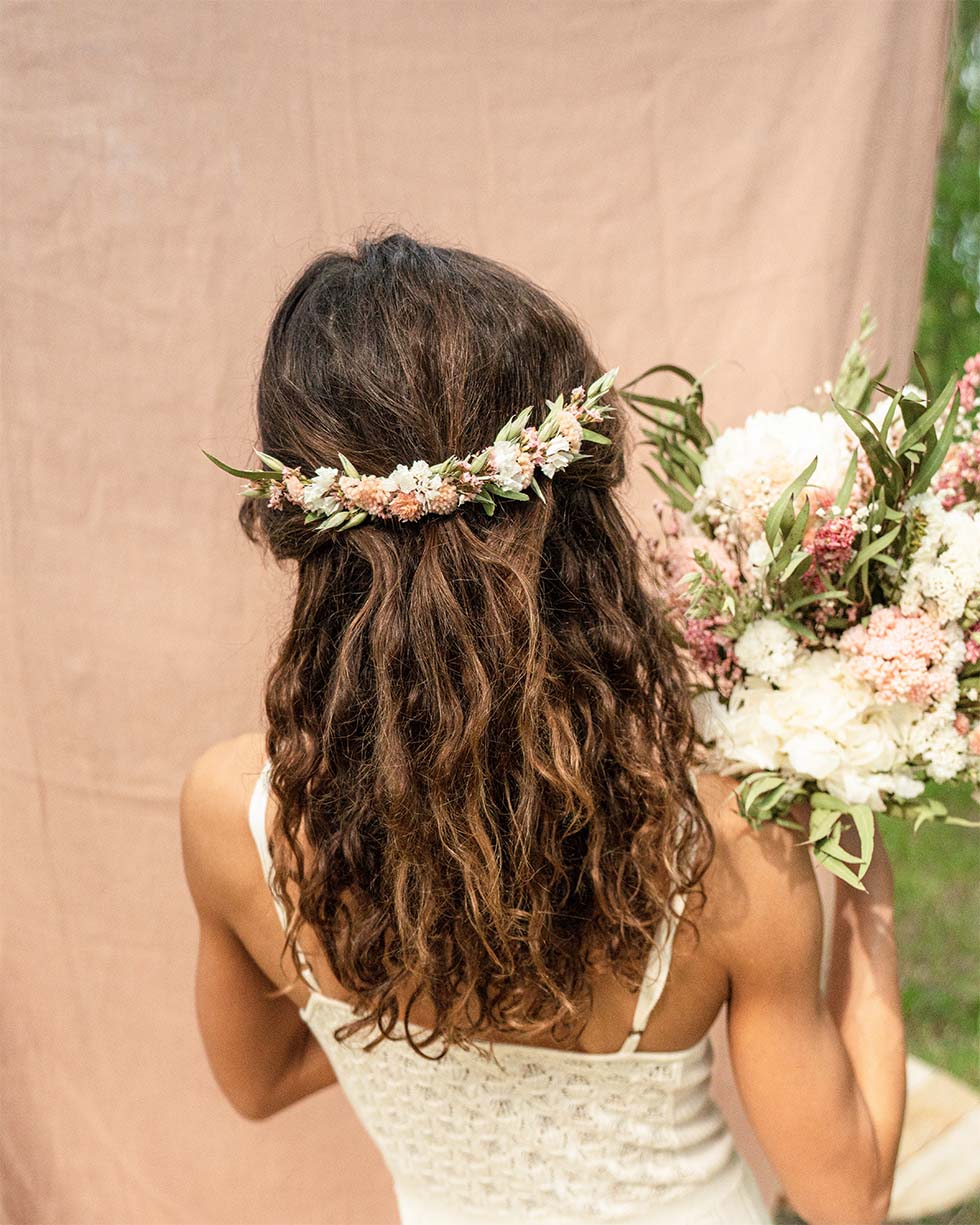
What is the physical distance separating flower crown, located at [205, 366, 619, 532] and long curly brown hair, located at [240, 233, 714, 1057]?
16 mm

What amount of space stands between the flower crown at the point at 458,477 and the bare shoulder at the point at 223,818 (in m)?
0.28

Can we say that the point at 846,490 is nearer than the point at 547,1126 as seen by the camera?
Yes

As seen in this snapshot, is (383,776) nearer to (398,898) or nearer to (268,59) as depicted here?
(398,898)

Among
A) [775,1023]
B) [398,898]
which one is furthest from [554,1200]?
[398,898]

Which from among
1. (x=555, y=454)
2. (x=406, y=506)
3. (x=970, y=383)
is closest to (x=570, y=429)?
(x=555, y=454)

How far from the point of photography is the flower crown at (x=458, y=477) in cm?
75

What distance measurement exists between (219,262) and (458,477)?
2.49 feet

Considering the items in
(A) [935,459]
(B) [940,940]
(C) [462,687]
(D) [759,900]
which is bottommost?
(B) [940,940]

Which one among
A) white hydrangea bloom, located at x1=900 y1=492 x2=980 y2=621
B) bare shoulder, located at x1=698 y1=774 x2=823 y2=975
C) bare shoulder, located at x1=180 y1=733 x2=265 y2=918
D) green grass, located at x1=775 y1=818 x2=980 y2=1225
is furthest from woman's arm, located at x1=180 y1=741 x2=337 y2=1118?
green grass, located at x1=775 y1=818 x2=980 y2=1225

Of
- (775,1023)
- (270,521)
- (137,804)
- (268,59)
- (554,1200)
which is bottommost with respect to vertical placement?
(554,1200)

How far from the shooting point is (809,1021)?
3.04 ft

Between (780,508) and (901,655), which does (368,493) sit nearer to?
(780,508)

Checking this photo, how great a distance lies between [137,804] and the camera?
1.46 m

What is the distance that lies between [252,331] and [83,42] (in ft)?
1.22
